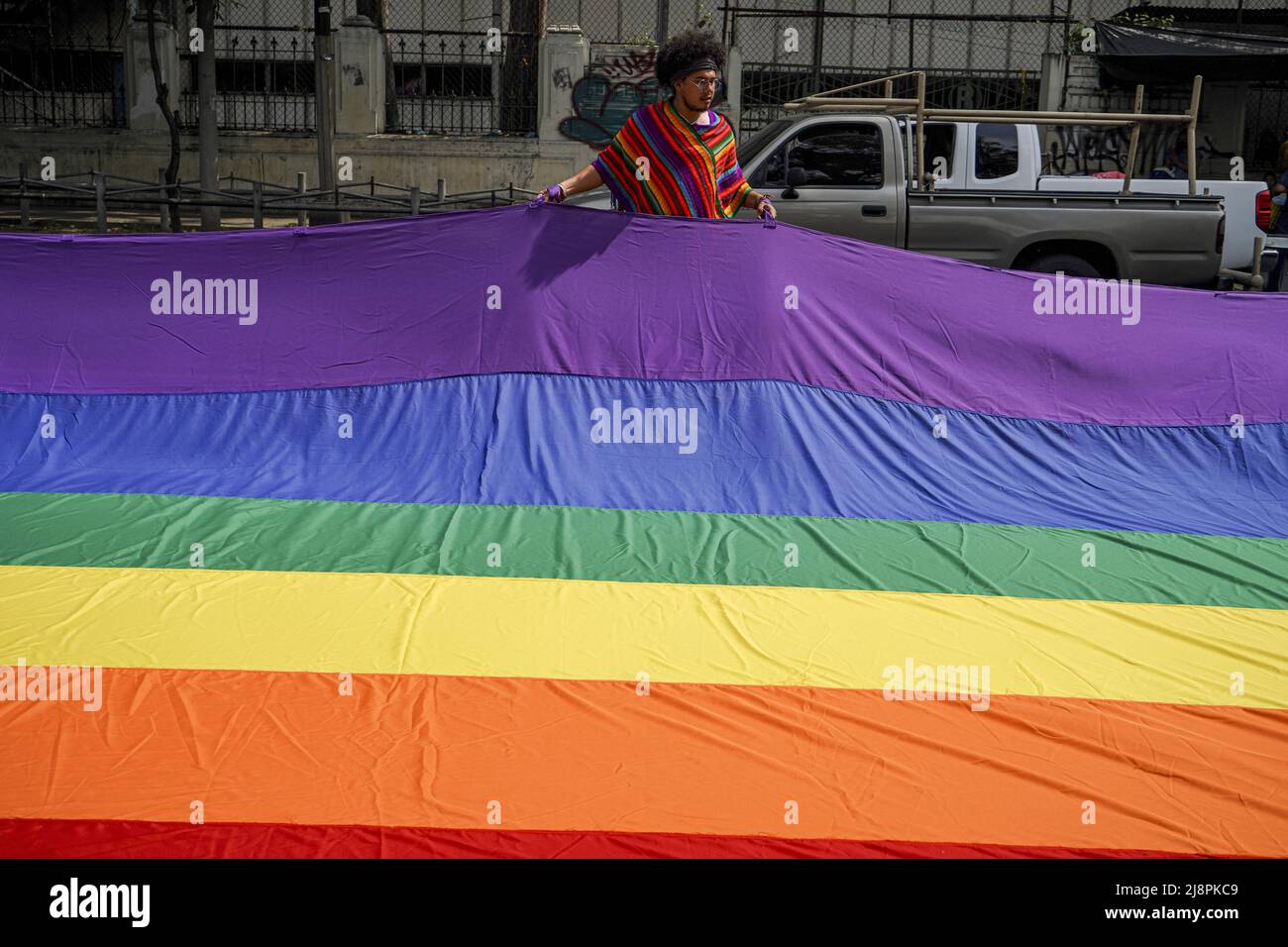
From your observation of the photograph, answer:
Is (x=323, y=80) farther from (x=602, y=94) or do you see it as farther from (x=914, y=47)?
(x=914, y=47)

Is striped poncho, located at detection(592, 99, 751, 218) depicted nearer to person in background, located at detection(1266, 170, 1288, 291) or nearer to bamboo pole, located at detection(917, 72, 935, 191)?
bamboo pole, located at detection(917, 72, 935, 191)

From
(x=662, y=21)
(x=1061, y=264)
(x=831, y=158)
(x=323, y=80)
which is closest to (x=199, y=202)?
(x=323, y=80)

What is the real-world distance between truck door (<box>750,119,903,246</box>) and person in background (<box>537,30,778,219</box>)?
3.23 meters

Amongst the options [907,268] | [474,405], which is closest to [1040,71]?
[907,268]

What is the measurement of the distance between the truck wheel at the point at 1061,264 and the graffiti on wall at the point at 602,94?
37.8 ft

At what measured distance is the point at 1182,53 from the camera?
1986 centimetres

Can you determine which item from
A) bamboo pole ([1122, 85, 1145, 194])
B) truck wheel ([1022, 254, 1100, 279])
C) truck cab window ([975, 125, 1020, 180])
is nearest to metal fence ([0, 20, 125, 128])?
truck cab window ([975, 125, 1020, 180])

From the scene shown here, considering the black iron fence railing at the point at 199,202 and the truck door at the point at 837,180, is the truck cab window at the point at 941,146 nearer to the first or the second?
the truck door at the point at 837,180

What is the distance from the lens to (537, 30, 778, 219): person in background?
6734 millimetres

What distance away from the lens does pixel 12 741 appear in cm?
351

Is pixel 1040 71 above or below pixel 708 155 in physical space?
above

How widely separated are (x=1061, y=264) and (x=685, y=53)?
5023 mm
